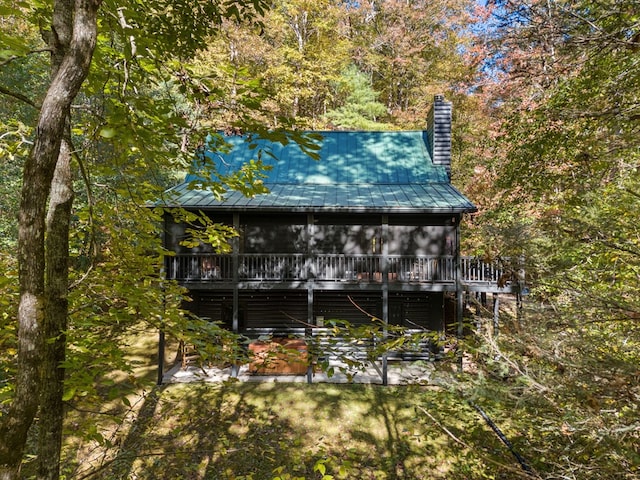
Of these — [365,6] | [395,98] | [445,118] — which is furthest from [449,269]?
[365,6]

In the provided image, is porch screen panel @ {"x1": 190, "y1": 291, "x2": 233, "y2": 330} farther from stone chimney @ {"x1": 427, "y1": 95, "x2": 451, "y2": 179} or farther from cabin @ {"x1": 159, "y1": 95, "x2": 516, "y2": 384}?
stone chimney @ {"x1": 427, "y1": 95, "x2": 451, "y2": 179}

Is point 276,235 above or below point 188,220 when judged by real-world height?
below

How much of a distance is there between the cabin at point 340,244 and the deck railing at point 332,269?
5 cm

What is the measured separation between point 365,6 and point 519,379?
31.8 meters

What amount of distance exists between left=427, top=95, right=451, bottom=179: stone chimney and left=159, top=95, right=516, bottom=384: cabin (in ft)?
0.14

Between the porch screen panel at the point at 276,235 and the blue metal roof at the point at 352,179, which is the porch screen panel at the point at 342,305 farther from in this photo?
the blue metal roof at the point at 352,179

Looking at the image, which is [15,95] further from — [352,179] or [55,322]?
[352,179]

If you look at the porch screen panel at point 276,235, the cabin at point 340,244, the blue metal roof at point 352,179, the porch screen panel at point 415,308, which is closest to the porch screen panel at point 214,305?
the cabin at point 340,244

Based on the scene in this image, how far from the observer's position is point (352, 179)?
48.8 ft

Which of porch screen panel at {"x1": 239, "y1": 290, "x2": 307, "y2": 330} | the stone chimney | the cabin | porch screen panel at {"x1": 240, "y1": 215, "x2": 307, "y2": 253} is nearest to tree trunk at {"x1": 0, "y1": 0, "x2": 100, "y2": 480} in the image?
the cabin

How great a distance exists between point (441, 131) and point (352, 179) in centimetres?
441

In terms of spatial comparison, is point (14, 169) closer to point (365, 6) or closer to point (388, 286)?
point (388, 286)

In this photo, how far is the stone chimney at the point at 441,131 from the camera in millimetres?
14641

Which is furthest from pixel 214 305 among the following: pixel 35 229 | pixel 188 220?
pixel 35 229
